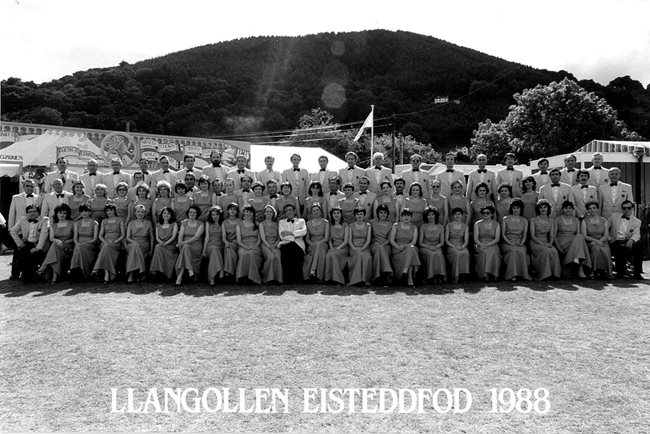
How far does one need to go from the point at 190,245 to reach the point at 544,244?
595 cm

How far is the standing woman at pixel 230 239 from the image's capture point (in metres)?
8.67

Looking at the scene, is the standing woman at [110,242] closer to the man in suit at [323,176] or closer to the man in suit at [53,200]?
the man in suit at [53,200]

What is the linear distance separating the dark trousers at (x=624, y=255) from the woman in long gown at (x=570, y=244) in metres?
0.59

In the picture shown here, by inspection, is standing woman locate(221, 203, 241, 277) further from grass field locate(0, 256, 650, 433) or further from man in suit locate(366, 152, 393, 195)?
man in suit locate(366, 152, 393, 195)

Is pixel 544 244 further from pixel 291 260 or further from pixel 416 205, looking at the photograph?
pixel 291 260

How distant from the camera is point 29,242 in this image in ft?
29.8

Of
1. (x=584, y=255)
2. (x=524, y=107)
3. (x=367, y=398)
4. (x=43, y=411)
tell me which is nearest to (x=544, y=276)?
(x=584, y=255)

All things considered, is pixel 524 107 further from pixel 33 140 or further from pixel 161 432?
pixel 161 432

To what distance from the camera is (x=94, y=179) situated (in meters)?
10.2

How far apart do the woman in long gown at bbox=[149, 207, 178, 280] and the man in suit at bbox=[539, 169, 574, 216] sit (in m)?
6.59

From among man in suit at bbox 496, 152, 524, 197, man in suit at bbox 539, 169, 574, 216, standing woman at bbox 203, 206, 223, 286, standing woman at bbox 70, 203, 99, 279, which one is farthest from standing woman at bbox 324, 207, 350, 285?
standing woman at bbox 70, 203, 99, 279

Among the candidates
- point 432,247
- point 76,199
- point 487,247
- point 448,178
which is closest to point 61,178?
point 76,199

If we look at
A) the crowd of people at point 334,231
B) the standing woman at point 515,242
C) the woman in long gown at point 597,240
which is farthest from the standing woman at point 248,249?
the woman in long gown at point 597,240

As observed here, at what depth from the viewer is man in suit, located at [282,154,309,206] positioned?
1016cm
